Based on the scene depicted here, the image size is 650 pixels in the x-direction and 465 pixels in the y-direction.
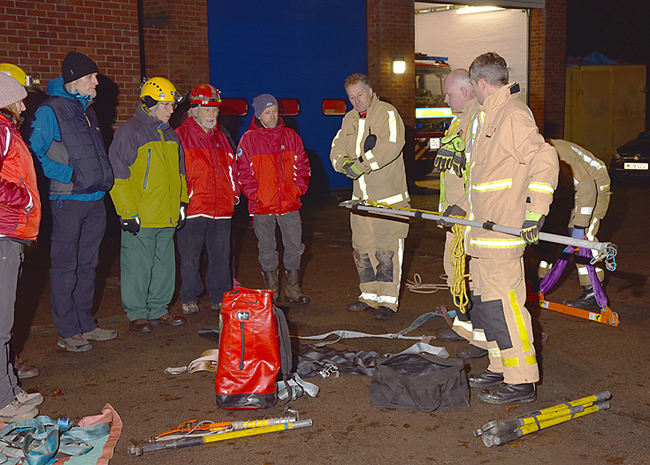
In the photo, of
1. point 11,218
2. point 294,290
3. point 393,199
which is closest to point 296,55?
point 294,290

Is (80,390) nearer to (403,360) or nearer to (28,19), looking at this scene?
(403,360)

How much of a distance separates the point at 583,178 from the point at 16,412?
467 centimetres

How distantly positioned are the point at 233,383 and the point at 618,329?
3411 millimetres

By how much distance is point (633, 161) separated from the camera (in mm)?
16500

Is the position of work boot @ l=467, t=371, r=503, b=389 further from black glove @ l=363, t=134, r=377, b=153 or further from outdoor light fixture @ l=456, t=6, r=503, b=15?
outdoor light fixture @ l=456, t=6, r=503, b=15

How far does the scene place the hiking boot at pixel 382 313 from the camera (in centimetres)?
619

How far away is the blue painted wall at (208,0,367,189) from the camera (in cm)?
1342

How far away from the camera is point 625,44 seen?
2962 cm

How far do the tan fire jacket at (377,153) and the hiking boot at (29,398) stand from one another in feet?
10.6

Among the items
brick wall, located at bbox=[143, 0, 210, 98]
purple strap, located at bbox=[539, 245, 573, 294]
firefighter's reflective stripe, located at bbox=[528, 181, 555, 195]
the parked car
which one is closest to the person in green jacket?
firefighter's reflective stripe, located at bbox=[528, 181, 555, 195]

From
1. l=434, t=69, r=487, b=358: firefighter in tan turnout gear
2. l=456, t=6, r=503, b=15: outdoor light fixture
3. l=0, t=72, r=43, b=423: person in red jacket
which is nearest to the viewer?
l=0, t=72, r=43, b=423: person in red jacket

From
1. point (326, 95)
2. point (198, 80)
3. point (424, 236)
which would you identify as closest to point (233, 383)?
point (424, 236)

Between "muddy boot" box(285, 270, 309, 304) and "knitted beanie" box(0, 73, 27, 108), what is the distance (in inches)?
133

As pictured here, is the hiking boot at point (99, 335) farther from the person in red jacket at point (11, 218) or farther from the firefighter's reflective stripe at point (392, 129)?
the firefighter's reflective stripe at point (392, 129)
